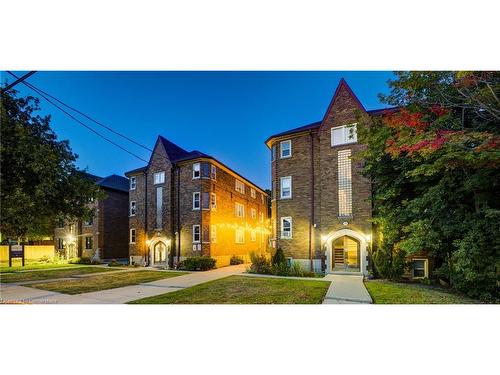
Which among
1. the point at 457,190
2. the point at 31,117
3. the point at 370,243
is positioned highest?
the point at 31,117

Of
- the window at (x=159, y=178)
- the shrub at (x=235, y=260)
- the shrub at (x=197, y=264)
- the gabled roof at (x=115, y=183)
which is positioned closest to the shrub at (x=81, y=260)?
the gabled roof at (x=115, y=183)

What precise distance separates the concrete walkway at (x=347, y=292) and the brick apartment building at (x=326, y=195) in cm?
198

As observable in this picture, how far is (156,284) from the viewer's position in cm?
1093

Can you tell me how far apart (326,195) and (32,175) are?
437 inches

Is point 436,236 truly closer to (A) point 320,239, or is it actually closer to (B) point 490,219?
(B) point 490,219

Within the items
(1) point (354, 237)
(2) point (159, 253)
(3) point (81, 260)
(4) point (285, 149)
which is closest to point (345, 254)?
(1) point (354, 237)

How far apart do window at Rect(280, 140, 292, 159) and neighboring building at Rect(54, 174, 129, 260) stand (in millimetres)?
14230

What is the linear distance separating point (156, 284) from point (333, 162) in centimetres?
915

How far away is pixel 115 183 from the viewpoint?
78.8 feet

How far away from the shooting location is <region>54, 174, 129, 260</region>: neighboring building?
71.9 ft

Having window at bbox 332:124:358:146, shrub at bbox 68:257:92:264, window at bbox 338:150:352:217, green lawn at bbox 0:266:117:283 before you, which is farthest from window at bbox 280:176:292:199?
shrub at bbox 68:257:92:264

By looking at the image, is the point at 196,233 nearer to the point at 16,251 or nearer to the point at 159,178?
the point at 159,178
